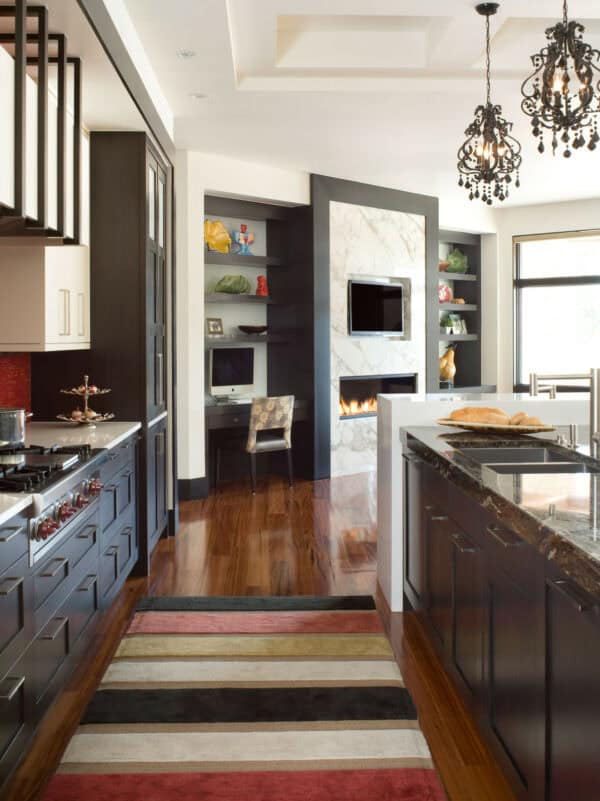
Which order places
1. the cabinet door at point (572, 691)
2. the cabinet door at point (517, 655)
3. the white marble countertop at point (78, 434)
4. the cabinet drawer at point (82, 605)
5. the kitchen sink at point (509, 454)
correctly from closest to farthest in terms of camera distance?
the cabinet door at point (572, 691)
the cabinet door at point (517, 655)
the cabinet drawer at point (82, 605)
the kitchen sink at point (509, 454)
the white marble countertop at point (78, 434)

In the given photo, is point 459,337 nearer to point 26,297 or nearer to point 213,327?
point 213,327

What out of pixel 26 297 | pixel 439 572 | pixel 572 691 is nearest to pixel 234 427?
pixel 26 297

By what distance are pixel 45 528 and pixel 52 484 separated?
19cm

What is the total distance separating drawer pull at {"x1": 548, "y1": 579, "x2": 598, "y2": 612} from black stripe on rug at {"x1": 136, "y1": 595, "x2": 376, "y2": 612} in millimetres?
2222

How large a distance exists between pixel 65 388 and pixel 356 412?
161 inches

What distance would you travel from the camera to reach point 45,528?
2.44 m

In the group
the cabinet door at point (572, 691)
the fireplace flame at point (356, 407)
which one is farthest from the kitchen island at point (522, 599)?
the fireplace flame at point (356, 407)

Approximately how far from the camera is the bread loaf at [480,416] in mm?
3439

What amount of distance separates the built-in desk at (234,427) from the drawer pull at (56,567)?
3956 millimetres

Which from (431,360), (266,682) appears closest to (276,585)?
(266,682)

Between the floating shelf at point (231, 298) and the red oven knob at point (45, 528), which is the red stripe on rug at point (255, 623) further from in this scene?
the floating shelf at point (231, 298)

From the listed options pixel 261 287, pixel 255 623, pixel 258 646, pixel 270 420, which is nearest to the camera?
pixel 258 646

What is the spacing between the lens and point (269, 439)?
698 centimetres

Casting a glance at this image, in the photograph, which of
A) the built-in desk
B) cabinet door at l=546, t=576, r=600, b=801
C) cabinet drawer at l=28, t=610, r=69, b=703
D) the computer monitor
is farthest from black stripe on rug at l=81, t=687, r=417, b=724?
the computer monitor
